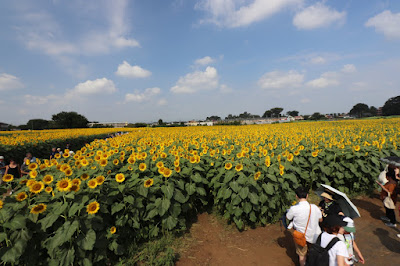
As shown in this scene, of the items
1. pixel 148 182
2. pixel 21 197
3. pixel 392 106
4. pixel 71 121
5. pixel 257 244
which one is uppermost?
pixel 392 106

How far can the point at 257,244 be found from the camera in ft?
12.7

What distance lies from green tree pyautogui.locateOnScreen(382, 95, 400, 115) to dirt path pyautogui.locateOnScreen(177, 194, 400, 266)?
12678 cm

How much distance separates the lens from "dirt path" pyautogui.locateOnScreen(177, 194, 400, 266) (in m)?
3.45

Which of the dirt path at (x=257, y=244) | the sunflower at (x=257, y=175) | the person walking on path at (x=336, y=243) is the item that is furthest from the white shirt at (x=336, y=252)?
the sunflower at (x=257, y=175)

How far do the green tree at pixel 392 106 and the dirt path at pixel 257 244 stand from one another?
127 metres

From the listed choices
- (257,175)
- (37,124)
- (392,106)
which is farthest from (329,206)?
(392,106)

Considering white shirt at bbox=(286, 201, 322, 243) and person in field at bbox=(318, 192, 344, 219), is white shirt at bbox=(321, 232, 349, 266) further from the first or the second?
person in field at bbox=(318, 192, 344, 219)

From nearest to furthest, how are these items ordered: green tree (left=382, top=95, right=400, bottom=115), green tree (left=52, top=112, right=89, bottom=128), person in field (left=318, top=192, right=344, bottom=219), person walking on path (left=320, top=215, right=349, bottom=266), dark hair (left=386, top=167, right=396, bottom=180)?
person walking on path (left=320, top=215, right=349, bottom=266), person in field (left=318, top=192, right=344, bottom=219), dark hair (left=386, top=167, right=396, bottom=180), green tree (left=52, top=112, right=89, bottom=128), green tree (left=382, top=95, right=400, bottom=115)

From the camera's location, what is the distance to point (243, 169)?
166 inches

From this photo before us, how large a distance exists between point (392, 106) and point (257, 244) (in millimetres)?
134602

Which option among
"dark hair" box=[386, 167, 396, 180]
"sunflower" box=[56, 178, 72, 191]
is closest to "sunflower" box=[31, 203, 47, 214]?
"sunflower" box=[56, 178, 72, 191]

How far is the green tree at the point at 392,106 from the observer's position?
9025 centimetres

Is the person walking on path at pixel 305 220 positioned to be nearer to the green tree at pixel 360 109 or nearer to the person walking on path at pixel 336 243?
the person walking on path at pixel 336 243

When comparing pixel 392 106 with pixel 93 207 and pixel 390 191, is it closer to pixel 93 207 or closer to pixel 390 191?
pixel 390 191
